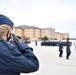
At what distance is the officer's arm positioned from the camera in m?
1.40

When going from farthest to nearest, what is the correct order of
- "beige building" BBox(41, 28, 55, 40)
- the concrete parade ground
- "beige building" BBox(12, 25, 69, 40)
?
"beige building" BBox(41, 28, 55, 40), "beige building" BBox(12, 25, 69, 40), the concrete parade ground

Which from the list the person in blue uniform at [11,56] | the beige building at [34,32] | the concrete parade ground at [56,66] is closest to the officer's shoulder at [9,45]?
the person in blue uniform at [11,56]

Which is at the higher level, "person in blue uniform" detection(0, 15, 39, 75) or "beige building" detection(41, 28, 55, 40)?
"beige building" detection(41, 28, 55, 40)

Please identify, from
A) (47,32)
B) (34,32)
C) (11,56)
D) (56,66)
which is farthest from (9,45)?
(47,32)

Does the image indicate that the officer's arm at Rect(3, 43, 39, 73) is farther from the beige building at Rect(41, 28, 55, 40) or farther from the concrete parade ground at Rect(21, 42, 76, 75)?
the beige building at Rect(41, 28, 55, 40)

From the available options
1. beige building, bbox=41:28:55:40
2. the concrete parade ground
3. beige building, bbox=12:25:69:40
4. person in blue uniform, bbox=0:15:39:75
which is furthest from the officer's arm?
beige building, bbox=41:28:55:40

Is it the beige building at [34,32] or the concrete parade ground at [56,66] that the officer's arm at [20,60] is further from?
the beige building at [34,32]

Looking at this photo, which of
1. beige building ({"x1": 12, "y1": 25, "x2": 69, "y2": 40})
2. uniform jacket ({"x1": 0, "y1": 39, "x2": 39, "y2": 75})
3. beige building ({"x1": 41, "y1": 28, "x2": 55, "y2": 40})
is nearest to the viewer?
uniform jacket ({"x1": 0, "y1": 39, "x2": 39, "y2": 75})

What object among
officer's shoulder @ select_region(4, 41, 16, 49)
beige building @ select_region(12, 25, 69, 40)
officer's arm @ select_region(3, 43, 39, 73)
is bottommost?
officer's arm @ select_region(3, 43, 39, 73)

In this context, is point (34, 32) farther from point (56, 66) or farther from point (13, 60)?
point (13, 60)

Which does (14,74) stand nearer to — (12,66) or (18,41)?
(12,66)

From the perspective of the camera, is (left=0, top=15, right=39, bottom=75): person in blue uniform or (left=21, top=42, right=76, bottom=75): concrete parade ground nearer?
(left=0, top=15, right=39, bottom=75): person in blue uniform

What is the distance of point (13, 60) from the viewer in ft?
4.63

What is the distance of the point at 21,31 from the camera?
139 m
